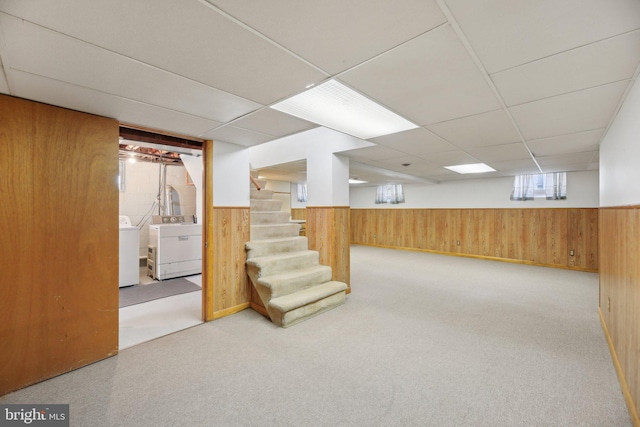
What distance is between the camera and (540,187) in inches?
244

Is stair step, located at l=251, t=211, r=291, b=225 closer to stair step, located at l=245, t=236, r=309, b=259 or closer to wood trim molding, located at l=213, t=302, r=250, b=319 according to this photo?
stair step, located at l=245, t=236, r=309, b=259

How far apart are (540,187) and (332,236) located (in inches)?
214

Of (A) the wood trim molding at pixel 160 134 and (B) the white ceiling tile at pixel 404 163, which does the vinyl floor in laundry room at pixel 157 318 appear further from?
(B) the white ceiling tile at pixel 404 163

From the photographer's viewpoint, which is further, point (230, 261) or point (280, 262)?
point (280, 262)

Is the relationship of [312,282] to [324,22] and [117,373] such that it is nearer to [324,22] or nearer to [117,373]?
[117,373]

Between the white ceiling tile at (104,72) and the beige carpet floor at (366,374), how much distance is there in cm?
202

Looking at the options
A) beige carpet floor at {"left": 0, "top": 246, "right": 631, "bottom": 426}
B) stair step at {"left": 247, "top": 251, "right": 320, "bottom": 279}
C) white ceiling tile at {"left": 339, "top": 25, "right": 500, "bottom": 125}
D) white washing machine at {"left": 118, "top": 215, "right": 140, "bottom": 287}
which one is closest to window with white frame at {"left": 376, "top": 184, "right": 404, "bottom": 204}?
beige carpet floor at {"left": 0, "top": 246, "right": 631, "bottom": 426}

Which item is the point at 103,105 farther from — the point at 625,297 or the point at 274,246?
the point at 625,297

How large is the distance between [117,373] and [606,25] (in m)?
3.55

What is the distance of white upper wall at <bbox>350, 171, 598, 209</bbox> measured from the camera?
5.71 meters

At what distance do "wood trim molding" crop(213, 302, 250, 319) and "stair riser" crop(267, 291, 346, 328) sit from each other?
0.57 metres

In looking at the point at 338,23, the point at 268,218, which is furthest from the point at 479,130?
the point at 268,218

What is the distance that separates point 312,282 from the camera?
11.1 ft

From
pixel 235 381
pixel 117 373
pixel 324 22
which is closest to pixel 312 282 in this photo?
pixel 235 381
